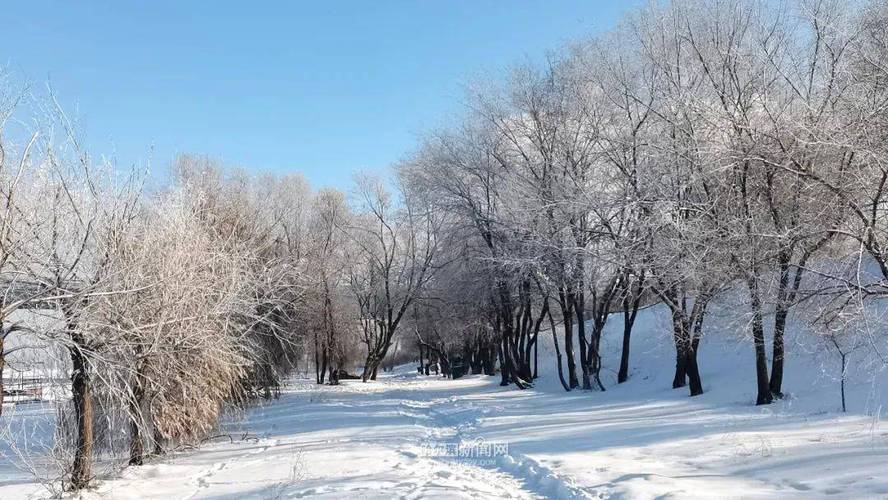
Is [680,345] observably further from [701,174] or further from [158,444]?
[158,444]

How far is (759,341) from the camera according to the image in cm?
1320

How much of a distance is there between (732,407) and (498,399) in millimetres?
8449

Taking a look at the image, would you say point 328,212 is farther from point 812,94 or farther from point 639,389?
point 812,94

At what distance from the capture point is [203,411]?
1186 cm

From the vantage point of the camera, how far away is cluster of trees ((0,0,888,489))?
8594mm

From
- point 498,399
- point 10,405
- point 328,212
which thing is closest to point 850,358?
point 498,399

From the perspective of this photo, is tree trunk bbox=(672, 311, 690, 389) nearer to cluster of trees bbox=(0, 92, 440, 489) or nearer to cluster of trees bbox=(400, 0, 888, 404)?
cluster of trees bbox=(400, 0, 888, 404)

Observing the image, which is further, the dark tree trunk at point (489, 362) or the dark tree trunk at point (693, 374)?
the dark tree trunk at point (489, 362)

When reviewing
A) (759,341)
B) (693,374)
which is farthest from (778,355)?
(693,374)

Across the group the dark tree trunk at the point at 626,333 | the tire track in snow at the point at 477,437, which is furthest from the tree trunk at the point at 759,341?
the dark tree trunk at the point at 626,333

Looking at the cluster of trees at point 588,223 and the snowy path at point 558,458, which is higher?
the cluster of trees at point 588,223

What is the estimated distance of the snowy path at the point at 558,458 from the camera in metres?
7.21

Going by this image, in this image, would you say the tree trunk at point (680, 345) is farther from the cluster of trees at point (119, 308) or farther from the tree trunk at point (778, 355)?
the cluster of trees at point (119, 308)

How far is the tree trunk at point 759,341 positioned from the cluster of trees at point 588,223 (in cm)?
5
